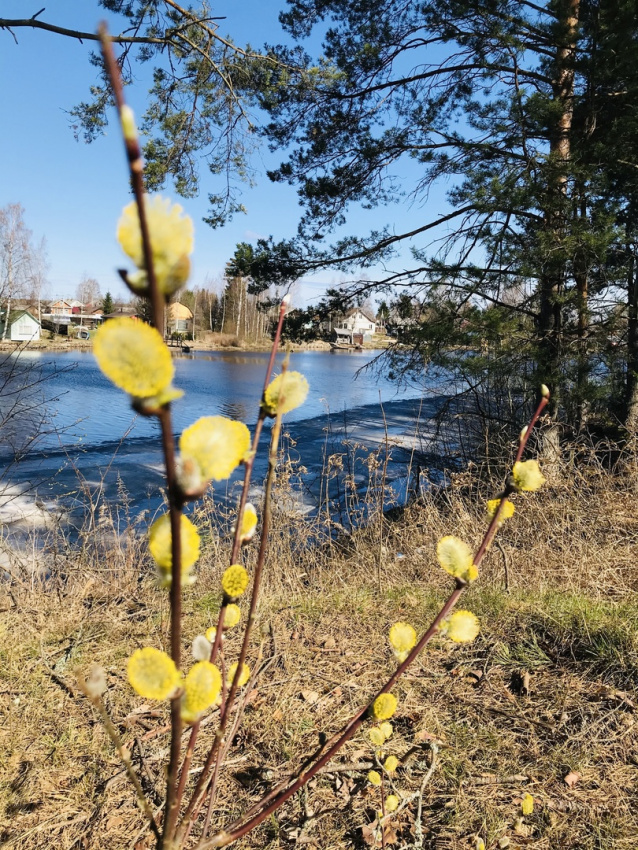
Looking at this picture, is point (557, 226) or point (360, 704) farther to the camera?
point (557, 226)

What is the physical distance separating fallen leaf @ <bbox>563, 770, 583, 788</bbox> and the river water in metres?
2.04

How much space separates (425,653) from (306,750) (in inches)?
28.8

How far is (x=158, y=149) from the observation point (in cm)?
450

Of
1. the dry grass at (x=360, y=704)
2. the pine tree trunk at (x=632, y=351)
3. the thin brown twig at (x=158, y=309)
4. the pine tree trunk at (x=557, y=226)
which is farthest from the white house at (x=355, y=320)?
the thin brown twig at (x=158, y=309)

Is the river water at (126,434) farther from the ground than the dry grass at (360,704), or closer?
closer

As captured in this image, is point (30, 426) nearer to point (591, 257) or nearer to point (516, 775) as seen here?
point (591, 257)

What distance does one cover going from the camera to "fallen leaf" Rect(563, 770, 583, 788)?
1.54 m

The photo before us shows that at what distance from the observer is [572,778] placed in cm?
156

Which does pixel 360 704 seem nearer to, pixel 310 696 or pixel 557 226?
pixel 310 696

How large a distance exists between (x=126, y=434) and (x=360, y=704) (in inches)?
110

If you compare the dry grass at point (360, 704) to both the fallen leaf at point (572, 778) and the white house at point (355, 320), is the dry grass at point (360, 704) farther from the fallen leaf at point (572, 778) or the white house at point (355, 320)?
the white house at point (355, 320)

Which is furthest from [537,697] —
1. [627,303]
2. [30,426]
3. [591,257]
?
[30,426]

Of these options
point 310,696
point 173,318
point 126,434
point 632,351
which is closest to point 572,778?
point 310,696

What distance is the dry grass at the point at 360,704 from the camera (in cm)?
140
